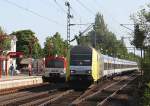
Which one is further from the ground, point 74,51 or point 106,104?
point 74,51

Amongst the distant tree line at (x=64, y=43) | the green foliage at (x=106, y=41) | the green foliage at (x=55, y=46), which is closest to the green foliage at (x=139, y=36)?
the green foliage at (x=55, y=46)

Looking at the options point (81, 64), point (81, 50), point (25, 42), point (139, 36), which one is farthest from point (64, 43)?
point (81, 64)

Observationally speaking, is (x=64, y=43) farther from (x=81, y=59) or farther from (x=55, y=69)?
(x=81, y=59)

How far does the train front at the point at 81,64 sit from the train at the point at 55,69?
455 inches

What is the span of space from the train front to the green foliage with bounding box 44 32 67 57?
2432 inches

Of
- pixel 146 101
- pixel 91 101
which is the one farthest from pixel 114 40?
pixel 146 101

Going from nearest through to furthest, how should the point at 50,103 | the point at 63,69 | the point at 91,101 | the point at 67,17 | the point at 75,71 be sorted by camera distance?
the point at 50,103 → the point at 91,101 → the point at 75,71 → the point at 63,69 → the point at 67,17

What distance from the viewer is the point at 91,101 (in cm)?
2652

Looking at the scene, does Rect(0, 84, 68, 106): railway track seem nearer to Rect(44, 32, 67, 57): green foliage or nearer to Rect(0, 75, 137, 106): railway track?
Rect(0, 75, 137, 106): railway track

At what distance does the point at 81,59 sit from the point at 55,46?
7136 cm

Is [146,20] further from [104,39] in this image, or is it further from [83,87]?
[104,39]

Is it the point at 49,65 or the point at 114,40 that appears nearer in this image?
the point at 49,65

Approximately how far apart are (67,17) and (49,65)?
13033 millimetres

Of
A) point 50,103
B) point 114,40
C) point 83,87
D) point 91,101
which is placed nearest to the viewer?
point 50,103
